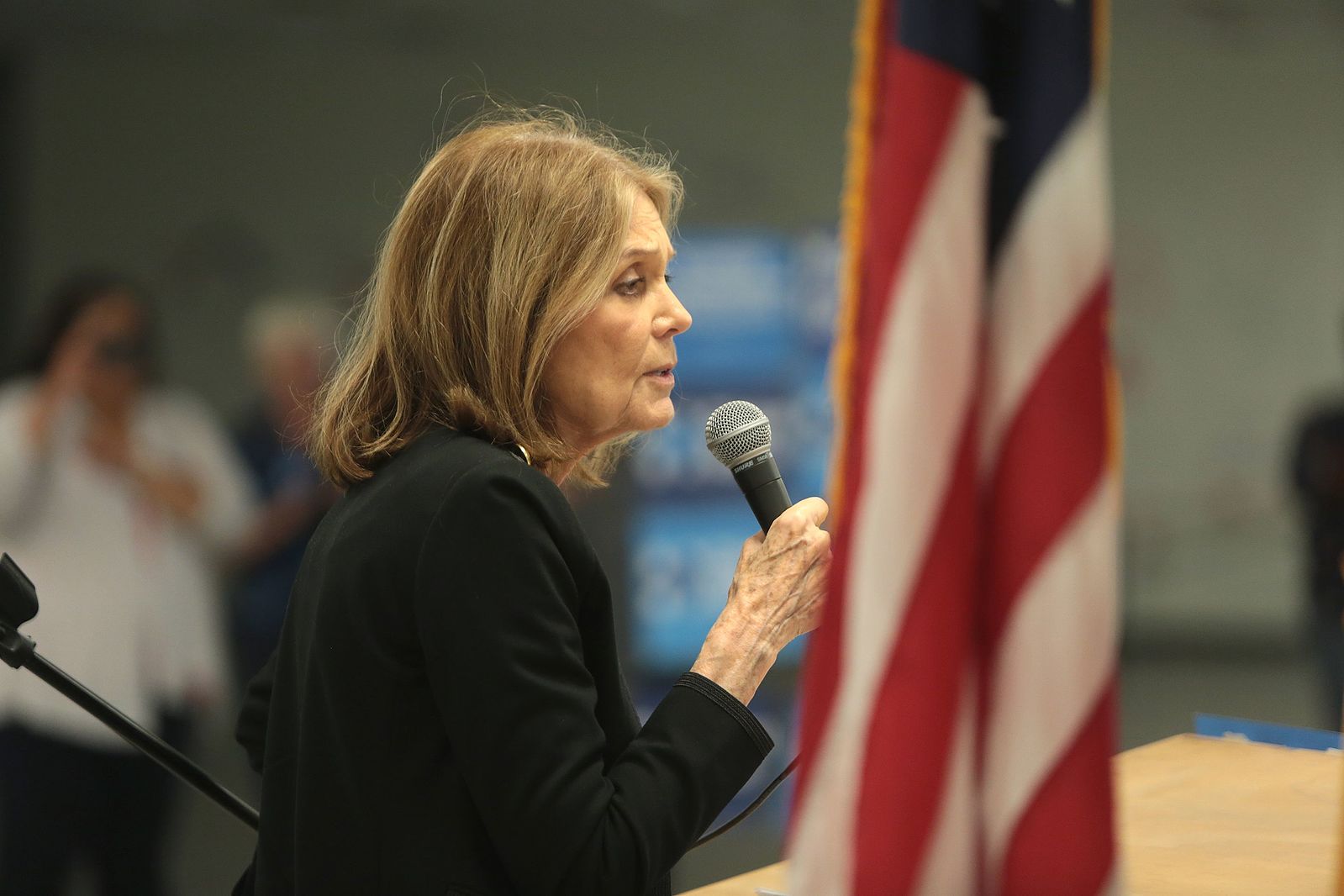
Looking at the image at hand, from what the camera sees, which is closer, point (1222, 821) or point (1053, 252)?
point (1053, 252)

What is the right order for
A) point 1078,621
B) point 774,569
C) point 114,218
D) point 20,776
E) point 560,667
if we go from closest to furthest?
point 1078,621
point 560,667
point 774,569
point 20,776
point 114,218

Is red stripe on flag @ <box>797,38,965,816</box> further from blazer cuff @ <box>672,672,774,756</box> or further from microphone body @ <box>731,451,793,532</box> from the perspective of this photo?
microphone body @ <box>731,451,793,532</box>

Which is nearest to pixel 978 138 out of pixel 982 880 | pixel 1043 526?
pixel 1043 526

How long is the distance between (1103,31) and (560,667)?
567 millimetres

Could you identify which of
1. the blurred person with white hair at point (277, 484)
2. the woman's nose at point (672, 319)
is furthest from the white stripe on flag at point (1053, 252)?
the blurred person with white hair at point (277, 484)

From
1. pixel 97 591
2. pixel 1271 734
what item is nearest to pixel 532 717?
pixel 1271 734

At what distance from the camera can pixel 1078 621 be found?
2.91ft

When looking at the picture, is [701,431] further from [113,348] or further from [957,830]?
[957,830]

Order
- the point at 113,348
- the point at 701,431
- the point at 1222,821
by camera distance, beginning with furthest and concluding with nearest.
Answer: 1. the point at 701,431
2. the point at 113,348
3. the point at 1222,821

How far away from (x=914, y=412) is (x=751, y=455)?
0.51 m

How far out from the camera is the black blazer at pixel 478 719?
42.3 inches

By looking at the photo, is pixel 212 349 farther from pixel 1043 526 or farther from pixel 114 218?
pixel 1043 526

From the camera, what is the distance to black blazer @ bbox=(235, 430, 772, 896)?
Answer: 107cm

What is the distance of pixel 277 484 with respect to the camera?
396cm
